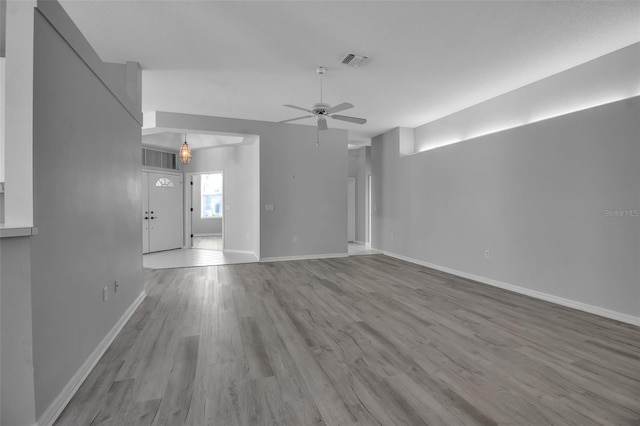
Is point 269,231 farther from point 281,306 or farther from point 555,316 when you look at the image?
point 555,316

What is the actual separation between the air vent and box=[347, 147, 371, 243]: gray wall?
556 centimetres

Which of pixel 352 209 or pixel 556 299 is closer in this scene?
pixel 556 299

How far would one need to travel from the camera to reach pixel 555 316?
3.29 metres

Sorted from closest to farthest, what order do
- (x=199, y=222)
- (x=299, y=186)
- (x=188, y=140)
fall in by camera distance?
(x=299, y=186) → (x=188, y=140) → (x=199, y=222)

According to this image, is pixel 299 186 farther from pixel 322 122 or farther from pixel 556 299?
pixel 556 299

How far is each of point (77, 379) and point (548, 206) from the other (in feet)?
16.9

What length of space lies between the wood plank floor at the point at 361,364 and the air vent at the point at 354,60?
119 inches

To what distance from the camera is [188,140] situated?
25.4 feet

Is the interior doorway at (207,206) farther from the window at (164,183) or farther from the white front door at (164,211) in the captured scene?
the window at (164,183)

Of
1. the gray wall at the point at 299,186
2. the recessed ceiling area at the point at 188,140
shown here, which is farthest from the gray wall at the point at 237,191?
the gray wall at the point at 299,186

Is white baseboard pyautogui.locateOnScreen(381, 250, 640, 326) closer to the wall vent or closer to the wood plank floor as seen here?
the wood plank floor

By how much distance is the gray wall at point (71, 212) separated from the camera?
1595mm

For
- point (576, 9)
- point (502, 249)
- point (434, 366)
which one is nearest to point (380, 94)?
point (576, 9)

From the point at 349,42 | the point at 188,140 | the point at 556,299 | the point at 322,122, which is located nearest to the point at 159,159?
the point at 188,140
